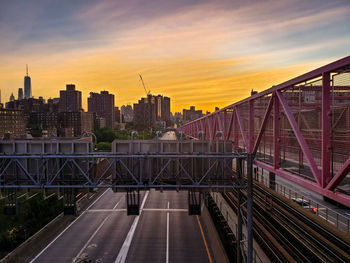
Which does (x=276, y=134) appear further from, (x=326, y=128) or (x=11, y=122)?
(x=11, y=122)

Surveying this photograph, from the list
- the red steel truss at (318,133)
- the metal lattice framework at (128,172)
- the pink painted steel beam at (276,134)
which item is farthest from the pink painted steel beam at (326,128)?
the metal lattice framework at (128,172)

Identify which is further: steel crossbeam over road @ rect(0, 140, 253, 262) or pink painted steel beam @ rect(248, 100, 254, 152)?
pink painted steel beam @ rect(248, 100, 254, 152)

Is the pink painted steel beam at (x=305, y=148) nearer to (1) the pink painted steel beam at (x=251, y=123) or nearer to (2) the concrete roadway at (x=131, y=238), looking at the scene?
(1) the pink painted steel beam at (x=251, y=123)

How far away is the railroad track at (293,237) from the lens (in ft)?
35.9

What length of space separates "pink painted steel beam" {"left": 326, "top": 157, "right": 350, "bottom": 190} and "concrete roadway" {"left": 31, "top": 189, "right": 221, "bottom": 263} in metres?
14.7

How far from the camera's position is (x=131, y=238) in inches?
957

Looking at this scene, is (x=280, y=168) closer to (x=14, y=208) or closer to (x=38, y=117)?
(x=14, y=208)

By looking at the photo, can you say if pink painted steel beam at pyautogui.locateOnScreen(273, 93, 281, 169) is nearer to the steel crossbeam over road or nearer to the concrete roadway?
the steel crossbeam over road

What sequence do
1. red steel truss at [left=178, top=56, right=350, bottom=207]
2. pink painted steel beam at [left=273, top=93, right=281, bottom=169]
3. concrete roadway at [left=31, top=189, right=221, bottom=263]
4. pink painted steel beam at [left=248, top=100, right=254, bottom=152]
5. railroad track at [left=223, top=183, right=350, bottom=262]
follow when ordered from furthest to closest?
concrete roadway at [left=31, top=189, right=221, bottom=263]
pink painted steel beam at [left=248, top=100, right=254, bottom=152]
pink painted steel beam at [left=273, top=93, right=281, bottom=169]
railroad track at [left=223, top=183, right=350, bottom=262]
red steel truss at [left=178, top=56, right=350, bottom=207]

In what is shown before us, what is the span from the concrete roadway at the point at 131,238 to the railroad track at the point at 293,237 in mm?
7234

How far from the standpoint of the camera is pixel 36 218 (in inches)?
1256

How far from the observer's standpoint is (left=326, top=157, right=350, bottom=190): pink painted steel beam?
7.00m

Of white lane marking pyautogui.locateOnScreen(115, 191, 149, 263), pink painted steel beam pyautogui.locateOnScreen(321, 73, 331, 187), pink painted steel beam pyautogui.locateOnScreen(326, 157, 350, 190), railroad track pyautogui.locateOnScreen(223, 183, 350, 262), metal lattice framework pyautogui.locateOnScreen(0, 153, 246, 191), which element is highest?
pink painted steel beam pyautogui.locateOnScreen(321, 73, 331, 187)

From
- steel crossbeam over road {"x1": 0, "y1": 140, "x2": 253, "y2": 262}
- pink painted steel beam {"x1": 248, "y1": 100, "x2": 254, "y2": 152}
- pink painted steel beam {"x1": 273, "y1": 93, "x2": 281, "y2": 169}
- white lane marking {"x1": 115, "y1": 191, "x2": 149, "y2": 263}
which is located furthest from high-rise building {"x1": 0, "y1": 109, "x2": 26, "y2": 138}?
pink painted steel beam {"x1": 273, "y1": 93, "x2": 281, "y2": 169}
